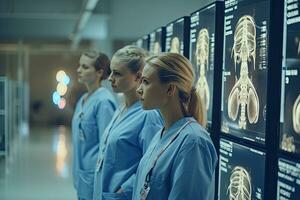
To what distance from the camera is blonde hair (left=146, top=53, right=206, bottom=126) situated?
182cm

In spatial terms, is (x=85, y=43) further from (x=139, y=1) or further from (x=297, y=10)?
(x=297, y=10)

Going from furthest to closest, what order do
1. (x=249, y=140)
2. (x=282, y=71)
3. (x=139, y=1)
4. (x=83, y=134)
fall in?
1. (x=139, y=1)
2. (x=83, y=134)
3. (x=249, y=140)
4. (x=282, y=71)

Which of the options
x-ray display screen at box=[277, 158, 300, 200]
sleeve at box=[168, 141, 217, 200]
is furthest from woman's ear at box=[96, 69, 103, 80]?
x-ray display screen at box=[277, 158, 300, 200]

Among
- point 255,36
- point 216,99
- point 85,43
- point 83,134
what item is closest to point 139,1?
point 83,134

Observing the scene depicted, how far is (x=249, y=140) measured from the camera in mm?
1840

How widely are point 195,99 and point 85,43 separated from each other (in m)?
15.8

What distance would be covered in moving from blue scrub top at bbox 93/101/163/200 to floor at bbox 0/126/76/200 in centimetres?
391

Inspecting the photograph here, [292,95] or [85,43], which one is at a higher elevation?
[85,43]

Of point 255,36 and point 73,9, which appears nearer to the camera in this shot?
point 255,36

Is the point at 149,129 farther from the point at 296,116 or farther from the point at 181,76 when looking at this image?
the point at 296,116

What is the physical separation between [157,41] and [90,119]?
692 mm

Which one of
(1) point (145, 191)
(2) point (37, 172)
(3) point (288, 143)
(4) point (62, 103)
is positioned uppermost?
(3) point (288, 143)

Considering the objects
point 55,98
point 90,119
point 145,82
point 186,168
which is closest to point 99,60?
point 90,119

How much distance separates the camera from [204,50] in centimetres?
239
